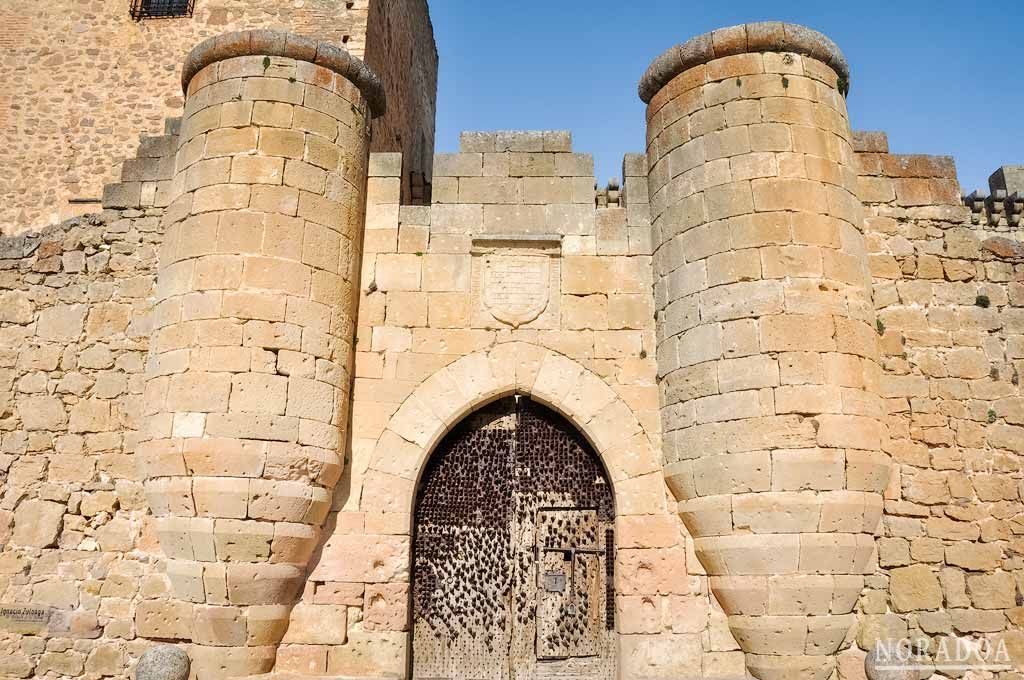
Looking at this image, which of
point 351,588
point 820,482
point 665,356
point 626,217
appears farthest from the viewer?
point 626,217

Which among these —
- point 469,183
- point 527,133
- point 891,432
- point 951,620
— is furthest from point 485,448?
point 951,620

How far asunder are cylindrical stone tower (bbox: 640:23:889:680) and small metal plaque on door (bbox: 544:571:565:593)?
1007 millimetres

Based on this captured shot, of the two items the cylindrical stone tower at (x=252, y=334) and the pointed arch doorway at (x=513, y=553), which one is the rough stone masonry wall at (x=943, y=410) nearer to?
the pointed arch doorway at (x=513, y=553)

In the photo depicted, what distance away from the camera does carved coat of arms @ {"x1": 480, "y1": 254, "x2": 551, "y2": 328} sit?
5922 millimetres

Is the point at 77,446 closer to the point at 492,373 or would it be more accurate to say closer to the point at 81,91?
the point at 492,373

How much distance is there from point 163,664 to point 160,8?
9.30 metres

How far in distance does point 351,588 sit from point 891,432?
3.98 m

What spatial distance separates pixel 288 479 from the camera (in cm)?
517

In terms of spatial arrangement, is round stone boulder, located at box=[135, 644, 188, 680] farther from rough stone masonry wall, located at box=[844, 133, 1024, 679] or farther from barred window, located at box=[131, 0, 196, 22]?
barred window, located at box=[131, 0, 196, 22]

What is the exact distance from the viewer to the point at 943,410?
5699 mm

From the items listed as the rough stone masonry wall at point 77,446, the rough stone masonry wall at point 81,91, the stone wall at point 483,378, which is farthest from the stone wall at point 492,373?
Answer: the rough stone masonry wall at point 81,91

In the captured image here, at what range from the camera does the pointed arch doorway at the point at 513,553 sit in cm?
549

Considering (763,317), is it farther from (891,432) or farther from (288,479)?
(288,479)

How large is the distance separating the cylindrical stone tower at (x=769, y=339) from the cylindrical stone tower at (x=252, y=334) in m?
2.47
